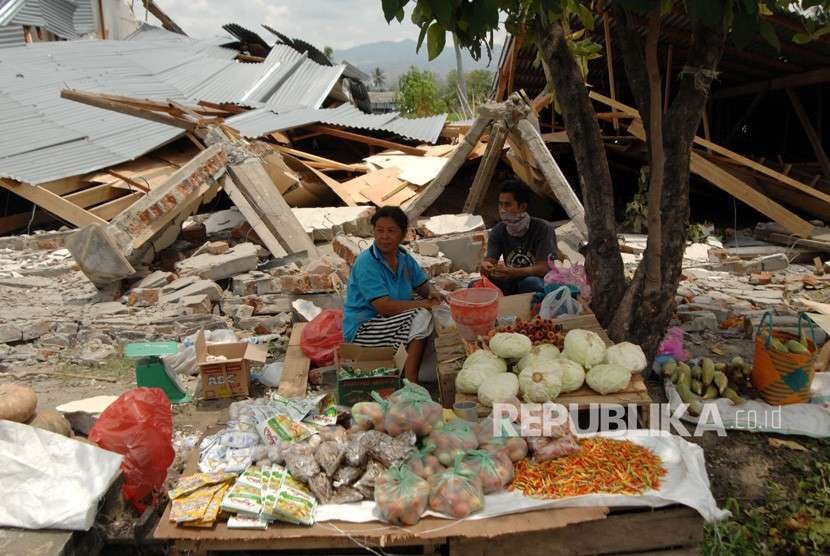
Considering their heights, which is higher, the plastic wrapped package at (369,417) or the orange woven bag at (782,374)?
the plastic wrapped package at (369,417)

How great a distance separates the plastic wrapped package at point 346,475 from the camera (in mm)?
2876

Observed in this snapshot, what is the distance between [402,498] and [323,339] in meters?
2.50

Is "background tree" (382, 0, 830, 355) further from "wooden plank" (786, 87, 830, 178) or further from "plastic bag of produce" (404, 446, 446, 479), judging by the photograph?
"wooden plank" (786, 87, 830, 178)

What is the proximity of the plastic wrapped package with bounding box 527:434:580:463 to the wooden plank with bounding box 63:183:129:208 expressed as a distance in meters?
9.10

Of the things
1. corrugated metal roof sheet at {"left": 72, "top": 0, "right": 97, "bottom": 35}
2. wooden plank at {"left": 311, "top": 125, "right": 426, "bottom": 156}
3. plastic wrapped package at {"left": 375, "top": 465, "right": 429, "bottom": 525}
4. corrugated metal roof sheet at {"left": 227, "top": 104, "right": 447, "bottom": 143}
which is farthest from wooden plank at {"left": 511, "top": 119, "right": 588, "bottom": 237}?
corrugated metal roof sheet at {"left": 72, "top": 0, "right": 97, "bottom": 35}

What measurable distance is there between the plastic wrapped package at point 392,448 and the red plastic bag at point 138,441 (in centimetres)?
134

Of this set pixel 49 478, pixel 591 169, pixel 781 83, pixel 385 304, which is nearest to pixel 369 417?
pixel 385 304

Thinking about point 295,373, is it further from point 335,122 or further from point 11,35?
point 11,35

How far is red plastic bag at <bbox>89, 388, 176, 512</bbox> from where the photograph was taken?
3389 mm

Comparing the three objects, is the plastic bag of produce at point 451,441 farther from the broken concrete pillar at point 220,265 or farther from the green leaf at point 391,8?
the broken concrete pillar at point 220,265

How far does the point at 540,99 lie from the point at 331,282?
588cm

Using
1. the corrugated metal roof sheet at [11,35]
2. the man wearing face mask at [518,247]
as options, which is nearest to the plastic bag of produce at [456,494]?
the man wearing face mask at [518,247]

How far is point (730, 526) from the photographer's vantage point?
3088 mm

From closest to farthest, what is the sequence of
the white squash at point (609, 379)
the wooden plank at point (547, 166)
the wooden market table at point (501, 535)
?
1. the wooden market table at point (501, 535)
2. the white squash at point (609, 379)
3. the wooden plank at point (547, 166)
